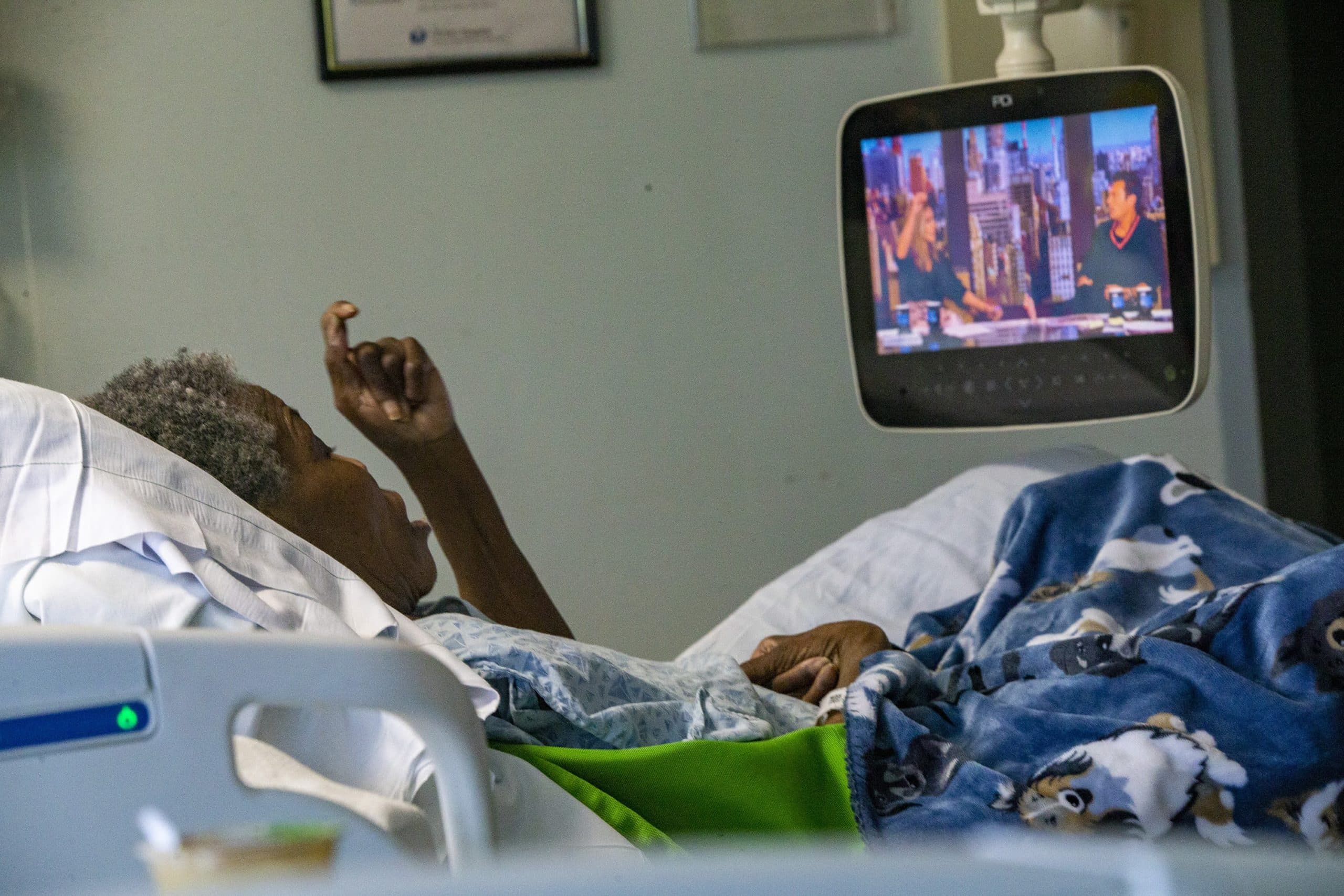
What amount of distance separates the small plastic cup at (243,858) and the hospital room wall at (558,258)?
1.61 meters

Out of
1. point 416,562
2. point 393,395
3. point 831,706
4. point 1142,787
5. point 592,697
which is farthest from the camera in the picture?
point 393,395

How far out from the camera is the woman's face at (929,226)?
164 centimetres

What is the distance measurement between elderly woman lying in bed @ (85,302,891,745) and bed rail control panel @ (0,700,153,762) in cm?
39

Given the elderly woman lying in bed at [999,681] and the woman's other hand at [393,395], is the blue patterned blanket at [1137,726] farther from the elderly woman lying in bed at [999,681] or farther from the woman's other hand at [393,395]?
the woman's other hand at [393,395]

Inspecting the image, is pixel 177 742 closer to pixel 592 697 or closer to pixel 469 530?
pixel 592 697

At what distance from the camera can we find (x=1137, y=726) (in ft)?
2.81

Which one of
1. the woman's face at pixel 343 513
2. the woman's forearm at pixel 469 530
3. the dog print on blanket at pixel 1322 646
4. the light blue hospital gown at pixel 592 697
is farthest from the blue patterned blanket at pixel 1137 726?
the woman's forearm at pixel 469 530

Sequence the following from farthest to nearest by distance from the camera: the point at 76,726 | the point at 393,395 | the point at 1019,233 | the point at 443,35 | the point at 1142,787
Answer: the point at 443,35 → the point at 1019,233 → the point at 393,395 → the point at 1142,787 → the point at 76,726

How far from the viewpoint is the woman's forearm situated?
1.51 metres

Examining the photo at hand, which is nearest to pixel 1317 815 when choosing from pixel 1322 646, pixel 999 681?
pixel 1322 646

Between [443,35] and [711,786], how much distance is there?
1.44m

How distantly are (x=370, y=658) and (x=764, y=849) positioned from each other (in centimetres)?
27

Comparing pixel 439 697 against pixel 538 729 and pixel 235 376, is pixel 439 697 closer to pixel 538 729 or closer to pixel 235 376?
pixel 538 729

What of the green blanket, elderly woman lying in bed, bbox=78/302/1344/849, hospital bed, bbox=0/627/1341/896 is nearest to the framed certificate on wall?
elderly woman lying in bed, bbox=78/302/1344/849
